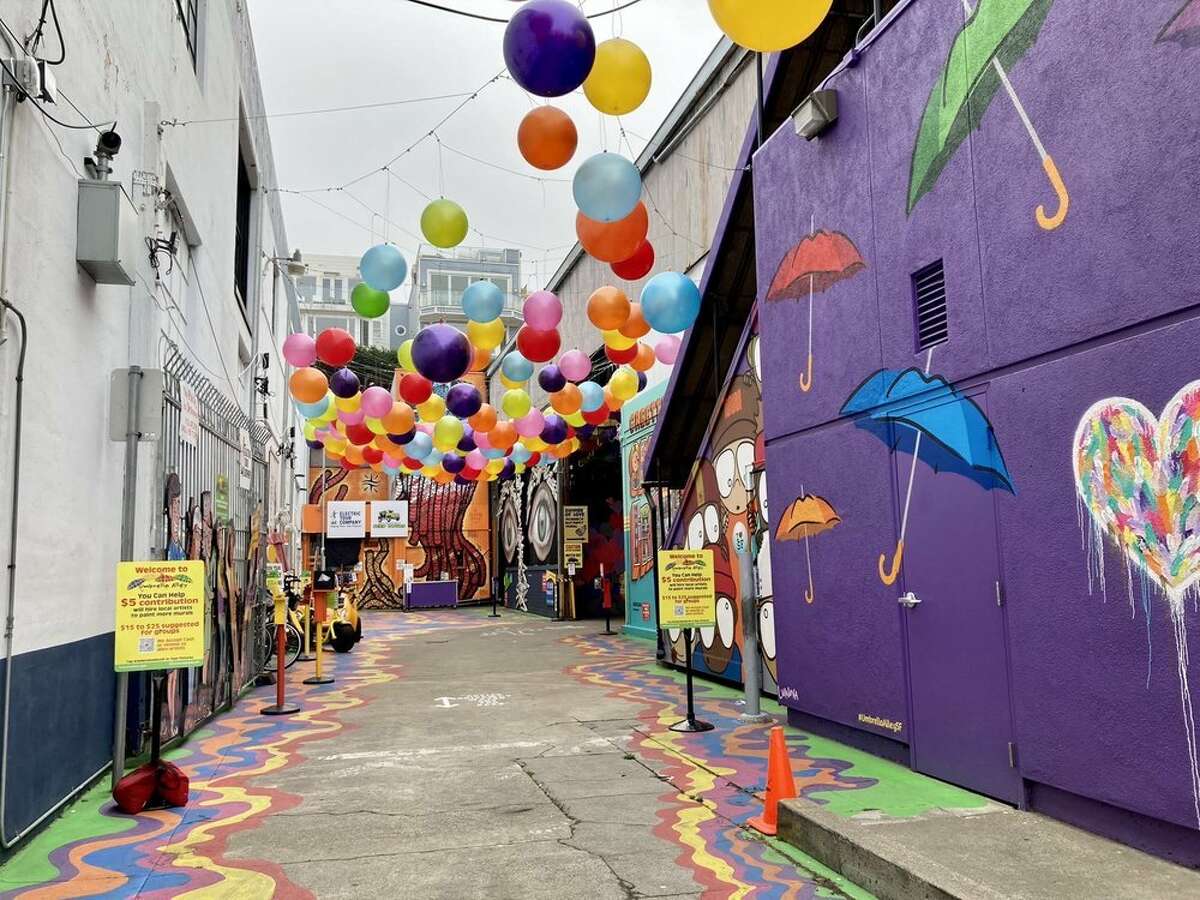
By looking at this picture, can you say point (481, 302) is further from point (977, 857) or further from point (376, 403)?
point (977, 857)

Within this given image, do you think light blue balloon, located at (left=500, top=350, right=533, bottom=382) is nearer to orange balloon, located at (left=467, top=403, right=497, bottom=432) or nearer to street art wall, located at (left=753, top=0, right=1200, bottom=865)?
orange balloon, located at (left=467, top=403, right=497, bottom=432)

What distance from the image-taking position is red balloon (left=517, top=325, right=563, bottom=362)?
Answer: 12023 millimetres

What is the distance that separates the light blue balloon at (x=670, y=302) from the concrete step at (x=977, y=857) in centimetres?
589

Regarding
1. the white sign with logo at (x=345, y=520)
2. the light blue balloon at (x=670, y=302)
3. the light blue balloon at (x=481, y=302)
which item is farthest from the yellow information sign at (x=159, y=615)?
the white sign with logo at (x=345, y=520)

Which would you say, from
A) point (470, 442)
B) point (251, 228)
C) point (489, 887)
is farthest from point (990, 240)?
point (251, 228)

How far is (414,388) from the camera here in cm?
1451

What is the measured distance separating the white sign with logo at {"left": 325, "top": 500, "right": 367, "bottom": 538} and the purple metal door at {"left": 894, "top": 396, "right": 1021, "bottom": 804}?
2801 centimetres

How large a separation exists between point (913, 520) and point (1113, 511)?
1.82 m

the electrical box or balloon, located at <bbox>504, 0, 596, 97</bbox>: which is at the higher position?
balloon, located at <bbox>504, 0, 596, 97</bbox>

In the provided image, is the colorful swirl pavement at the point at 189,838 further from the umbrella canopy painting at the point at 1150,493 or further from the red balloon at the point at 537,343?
the red balloon at the point at 537,343

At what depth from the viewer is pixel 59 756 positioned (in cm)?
583

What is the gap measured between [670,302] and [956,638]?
511 centimetres

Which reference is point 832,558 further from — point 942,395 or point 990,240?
point 990,240

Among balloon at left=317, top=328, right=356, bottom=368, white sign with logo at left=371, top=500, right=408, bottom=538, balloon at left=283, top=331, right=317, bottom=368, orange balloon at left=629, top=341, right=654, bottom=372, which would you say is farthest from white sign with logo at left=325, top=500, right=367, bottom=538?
orange balloon at left=629, top=341, right=654, bottom=372
